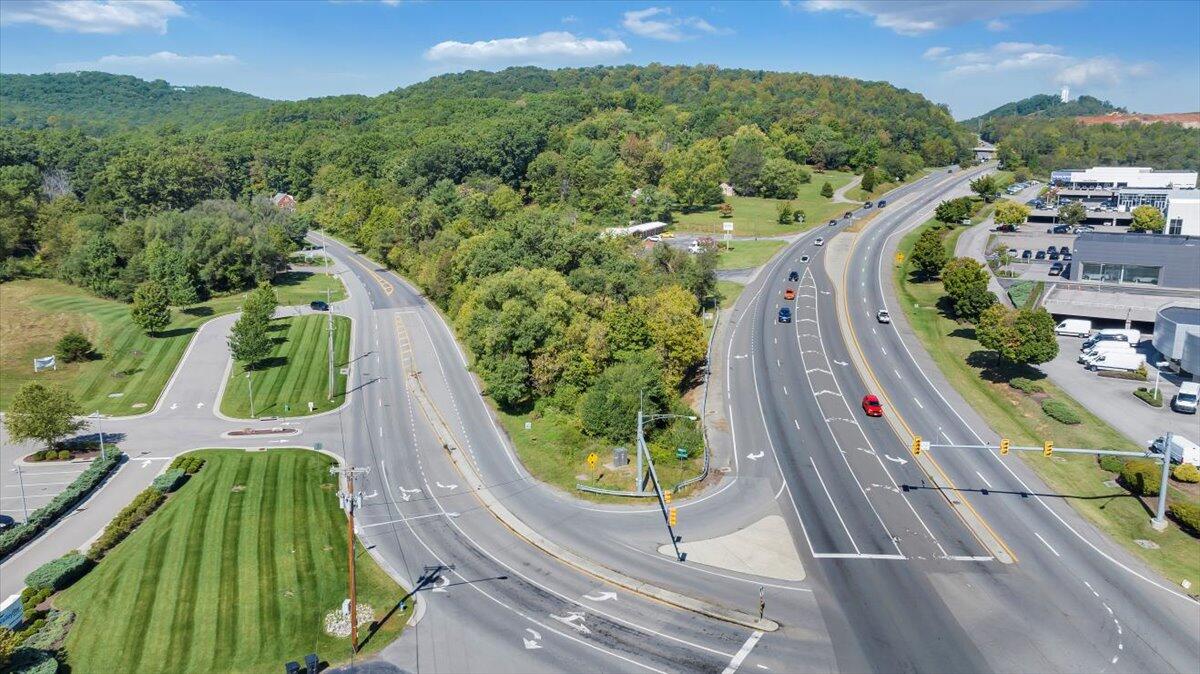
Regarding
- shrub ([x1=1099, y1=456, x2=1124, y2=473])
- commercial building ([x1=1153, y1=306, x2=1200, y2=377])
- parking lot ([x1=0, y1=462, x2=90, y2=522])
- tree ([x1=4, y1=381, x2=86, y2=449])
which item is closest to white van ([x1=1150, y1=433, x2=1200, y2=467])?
shrub ([x1=1099, y1=456, x2=1124, y2=473])

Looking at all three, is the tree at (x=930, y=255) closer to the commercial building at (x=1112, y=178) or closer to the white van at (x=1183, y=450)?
the white van at (x=1183, y=450)

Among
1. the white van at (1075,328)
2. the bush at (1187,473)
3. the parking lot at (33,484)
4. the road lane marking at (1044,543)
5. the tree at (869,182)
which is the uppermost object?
the tree at (869,182)

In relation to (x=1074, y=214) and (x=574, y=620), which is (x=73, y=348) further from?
(x=1074, y=214)

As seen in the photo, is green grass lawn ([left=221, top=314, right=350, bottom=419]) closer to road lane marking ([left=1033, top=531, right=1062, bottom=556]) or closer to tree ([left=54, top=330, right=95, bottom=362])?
tree ([left=54, top=330, right=95, bottom=362])

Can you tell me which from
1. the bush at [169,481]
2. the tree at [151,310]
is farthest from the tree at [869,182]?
the bush at [169,481]

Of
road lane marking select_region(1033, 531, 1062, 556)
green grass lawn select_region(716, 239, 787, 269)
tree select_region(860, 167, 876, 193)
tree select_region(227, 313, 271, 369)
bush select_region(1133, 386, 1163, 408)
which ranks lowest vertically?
road lane marking select_region(1033, 531, 1062, 556)

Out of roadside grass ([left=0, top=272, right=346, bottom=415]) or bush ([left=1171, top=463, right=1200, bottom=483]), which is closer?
bush ([left=1171, top=463, right=1200, bottom=483])

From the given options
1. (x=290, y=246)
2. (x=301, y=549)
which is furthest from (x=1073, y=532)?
(x=290, y=246)
